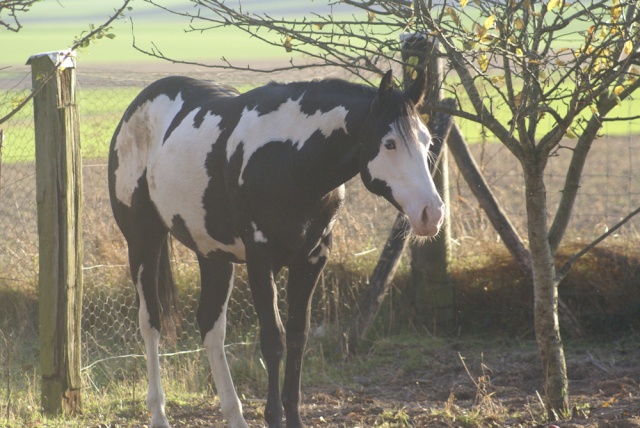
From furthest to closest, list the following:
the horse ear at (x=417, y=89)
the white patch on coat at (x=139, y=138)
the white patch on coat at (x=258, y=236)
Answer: the white patch on coat at (x=139, y=138), the white patch on coat at (x=258, y=236), the horse ear at (x=417, y=89)

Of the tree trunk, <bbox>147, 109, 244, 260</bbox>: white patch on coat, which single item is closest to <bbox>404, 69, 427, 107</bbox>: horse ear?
the tree trunk

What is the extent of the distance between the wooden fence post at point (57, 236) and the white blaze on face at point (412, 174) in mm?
2165

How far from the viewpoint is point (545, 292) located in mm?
4219

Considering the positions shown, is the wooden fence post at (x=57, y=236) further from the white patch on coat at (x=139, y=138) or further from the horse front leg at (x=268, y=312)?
the horse front leg at (x=268, y=312)

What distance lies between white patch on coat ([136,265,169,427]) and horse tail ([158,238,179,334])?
202 mm

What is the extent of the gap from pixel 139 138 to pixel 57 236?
0.73m

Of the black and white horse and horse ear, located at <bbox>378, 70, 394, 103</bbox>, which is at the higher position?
horse ear, located at <bbox>378, 70, 394, 103</bbox>

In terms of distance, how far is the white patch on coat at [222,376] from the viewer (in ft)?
15.1

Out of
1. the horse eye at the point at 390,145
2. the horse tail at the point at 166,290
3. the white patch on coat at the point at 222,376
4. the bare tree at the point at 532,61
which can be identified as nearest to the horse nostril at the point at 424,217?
the horse eye at the point at 390,145

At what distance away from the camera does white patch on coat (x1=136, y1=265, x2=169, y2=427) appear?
4773 millimetres

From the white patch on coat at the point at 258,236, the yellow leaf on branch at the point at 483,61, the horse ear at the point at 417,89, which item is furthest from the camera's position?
the white patch on coat at the point at 258,236

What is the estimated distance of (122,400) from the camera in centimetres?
523

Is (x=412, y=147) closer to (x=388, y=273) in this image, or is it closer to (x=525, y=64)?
(x=525, y=64)

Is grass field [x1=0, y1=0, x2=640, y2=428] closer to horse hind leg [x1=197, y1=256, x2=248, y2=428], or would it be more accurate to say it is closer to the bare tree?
horse hind leg [x1=197, y1=256, x2=248, y2=428]
